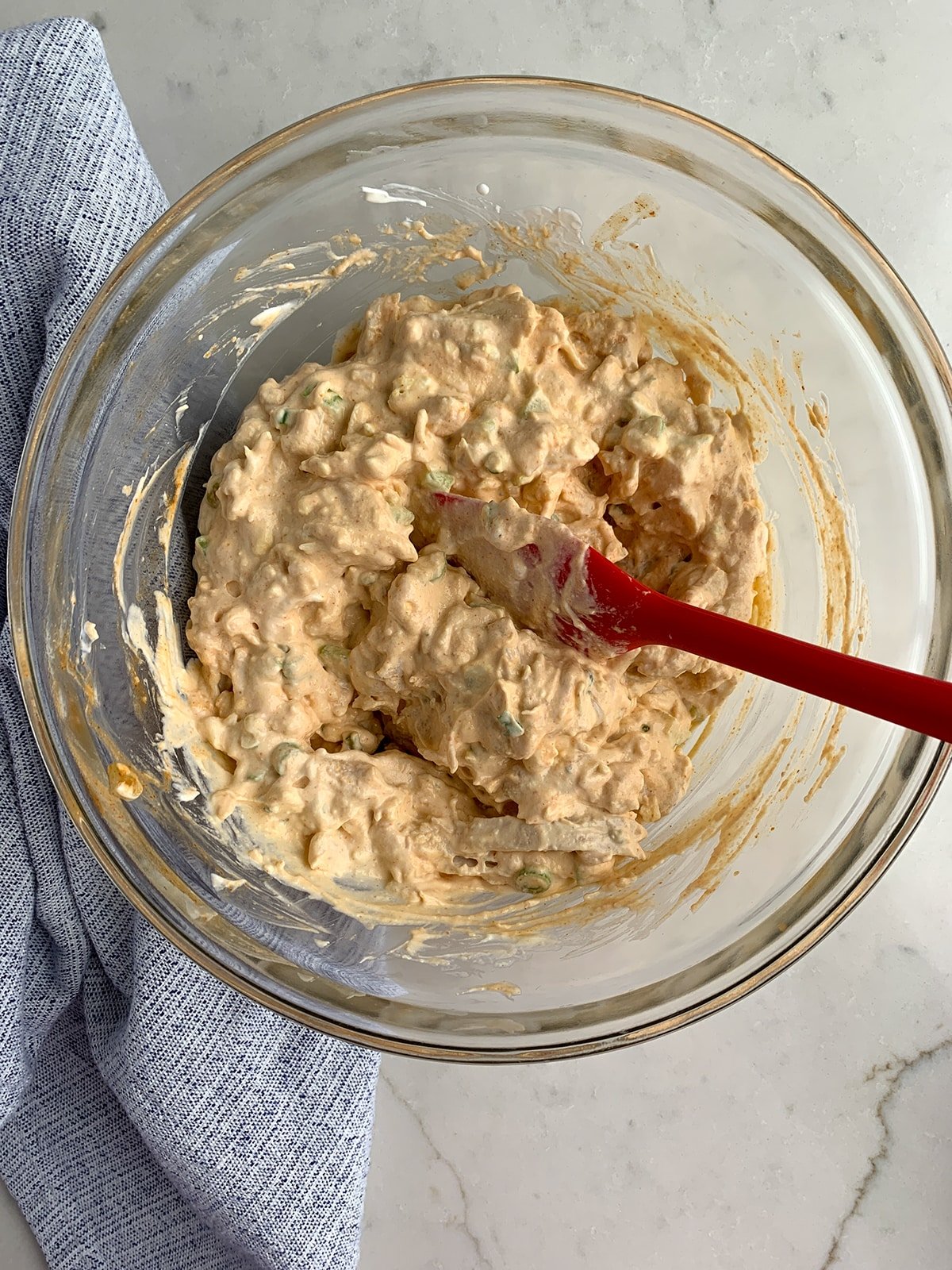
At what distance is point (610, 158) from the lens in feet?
4.70

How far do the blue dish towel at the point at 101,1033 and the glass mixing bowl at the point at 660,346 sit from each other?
0.81 feet

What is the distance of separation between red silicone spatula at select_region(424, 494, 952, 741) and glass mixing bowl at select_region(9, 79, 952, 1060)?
0.29 m

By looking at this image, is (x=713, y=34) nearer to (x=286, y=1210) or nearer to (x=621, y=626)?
(x=621, y=626)

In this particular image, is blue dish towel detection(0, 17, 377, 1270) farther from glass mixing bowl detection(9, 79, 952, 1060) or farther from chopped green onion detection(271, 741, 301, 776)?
chopped green onion detection(271, 741, 301, 776)

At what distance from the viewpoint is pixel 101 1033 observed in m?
1.76

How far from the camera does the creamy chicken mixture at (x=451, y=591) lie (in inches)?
54.5

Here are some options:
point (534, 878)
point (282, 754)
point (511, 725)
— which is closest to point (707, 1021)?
point (534, 878)

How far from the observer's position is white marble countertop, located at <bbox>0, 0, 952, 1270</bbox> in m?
1.68

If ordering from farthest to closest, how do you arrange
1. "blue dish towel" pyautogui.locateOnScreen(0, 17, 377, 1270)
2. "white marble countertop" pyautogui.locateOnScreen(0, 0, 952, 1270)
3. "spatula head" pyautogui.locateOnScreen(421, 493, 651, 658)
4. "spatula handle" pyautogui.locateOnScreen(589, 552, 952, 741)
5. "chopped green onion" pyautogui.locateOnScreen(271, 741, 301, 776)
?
"white marble countertop" pyautogui.locateOnScreen(0, 0, 952, 1270)
"blue dish towel" pyautogui.locateOnScreen(0, 17, 377, 1270)
"chopped green onion" pyautogui.locateOnScreen(271, 741, 301, 776)
"spatula head" pyautogui.locateOnScreen(421, 493, 651, 658)
"spatula handle" pyautogui.locateOnScreen(589, 552, 952, 741)

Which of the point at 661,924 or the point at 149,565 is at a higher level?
the point at 149,565

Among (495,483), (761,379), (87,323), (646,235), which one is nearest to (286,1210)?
(495,483)

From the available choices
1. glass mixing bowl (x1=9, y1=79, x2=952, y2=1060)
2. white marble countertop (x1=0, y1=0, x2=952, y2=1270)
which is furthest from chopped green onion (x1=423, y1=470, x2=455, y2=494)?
white marble countertop (x1=0, y1=0, x2=952, y2=1270)

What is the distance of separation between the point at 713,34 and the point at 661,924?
4.86 ft

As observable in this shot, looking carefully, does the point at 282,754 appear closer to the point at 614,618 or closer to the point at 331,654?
the point at 331,654
